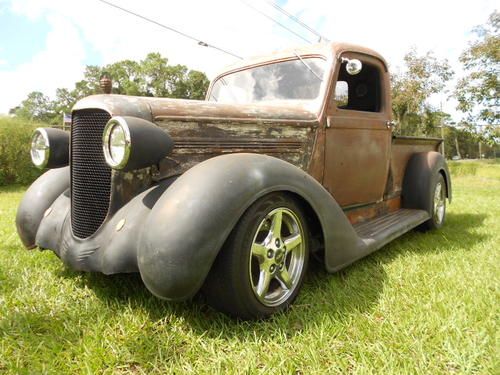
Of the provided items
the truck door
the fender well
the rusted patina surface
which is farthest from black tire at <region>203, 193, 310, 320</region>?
the fender well

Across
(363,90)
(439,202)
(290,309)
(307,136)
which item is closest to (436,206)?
(439,202)

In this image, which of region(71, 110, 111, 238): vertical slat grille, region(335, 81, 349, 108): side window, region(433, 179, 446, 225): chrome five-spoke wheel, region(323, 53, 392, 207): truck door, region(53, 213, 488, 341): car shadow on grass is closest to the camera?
region(53, 213, 488, 341): car shadow on grass

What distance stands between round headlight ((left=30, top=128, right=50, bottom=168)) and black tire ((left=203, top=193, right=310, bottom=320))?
5.48ft

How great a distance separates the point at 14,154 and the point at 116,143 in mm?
10005

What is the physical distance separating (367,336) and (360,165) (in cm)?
179

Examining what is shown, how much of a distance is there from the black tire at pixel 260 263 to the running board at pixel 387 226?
0.67 meters

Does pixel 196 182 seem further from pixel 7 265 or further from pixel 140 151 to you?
pixel 7 265

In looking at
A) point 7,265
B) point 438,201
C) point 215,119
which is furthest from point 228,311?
point 438,201

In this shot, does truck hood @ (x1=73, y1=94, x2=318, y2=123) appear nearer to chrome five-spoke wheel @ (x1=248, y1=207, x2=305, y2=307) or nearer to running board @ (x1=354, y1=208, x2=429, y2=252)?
chrome five-spoke wheel @ (x1=248, y1=207, x2=305, y2=307)

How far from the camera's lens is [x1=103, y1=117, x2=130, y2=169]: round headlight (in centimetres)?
174

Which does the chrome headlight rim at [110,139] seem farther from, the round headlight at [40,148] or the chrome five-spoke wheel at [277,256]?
the round headlight at [40,148]

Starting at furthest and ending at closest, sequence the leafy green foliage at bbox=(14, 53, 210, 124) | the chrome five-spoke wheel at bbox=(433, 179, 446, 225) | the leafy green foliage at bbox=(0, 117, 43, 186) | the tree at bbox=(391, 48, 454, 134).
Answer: the leafy green foliage at bbox=(14, 53, 210, 124) < the tree at bbox=(391, 48, 454, 134) < the leafy green foliage at bbox=(0, 117, 43, 186) < the chrome five-spoke wheel at bbox=(433, 179, 446, 225)

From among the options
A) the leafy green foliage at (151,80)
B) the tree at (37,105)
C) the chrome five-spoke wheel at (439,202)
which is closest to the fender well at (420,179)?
the chrome five-spoke wheel at (439,202)

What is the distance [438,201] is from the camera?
14.1ft
